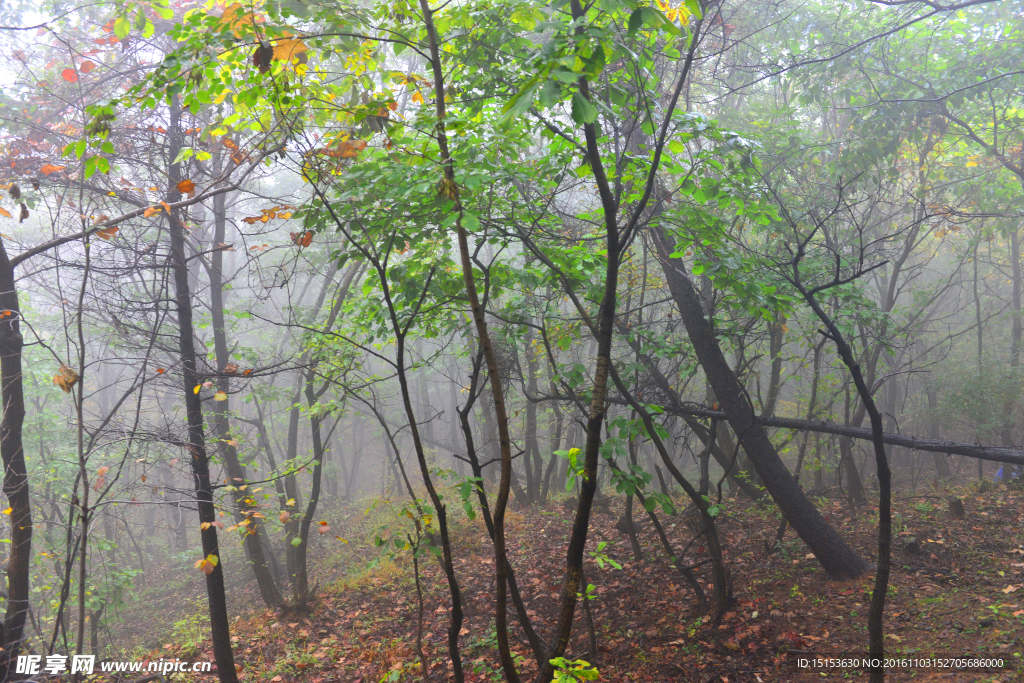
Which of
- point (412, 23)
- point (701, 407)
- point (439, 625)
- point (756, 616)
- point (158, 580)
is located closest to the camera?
point (412, 23)

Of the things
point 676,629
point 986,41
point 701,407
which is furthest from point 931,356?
point 676,629

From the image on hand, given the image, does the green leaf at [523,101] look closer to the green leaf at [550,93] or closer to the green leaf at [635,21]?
the green leaf at [550,93]

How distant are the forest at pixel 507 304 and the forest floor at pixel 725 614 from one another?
2.0 inches

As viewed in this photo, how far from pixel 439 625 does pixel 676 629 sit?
349cm

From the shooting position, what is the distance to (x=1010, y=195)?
988 centimetres

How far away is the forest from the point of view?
2998mm

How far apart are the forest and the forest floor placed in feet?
0.16

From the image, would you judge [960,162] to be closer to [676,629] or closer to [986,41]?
[986,41]

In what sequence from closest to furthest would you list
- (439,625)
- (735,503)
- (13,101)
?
1. (439,625)
2. (13,101)
3. (735,503)

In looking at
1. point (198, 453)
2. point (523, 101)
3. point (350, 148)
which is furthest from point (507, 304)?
point (198, 453)

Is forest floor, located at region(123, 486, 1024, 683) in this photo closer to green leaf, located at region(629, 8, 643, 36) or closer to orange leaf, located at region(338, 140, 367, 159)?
orange leaf, located at region(338, 140, 367, 159)

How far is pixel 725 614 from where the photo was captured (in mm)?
5617

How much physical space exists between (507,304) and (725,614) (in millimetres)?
4023

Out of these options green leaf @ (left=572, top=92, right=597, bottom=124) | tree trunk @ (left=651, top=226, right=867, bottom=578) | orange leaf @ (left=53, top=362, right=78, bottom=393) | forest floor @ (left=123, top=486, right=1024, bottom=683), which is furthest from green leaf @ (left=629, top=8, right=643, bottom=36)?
orange leaf @ (left=53, top=362, right=78, bottom=393)
